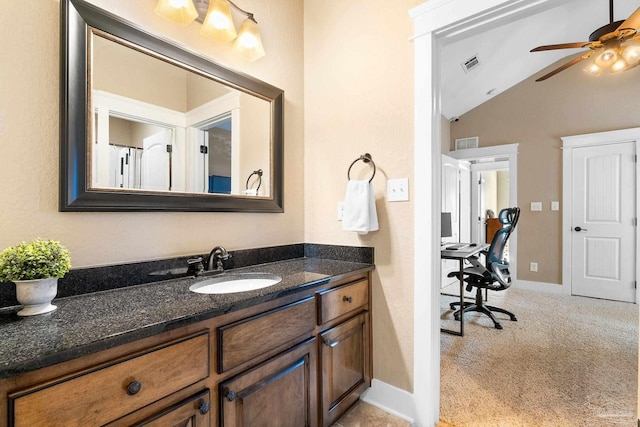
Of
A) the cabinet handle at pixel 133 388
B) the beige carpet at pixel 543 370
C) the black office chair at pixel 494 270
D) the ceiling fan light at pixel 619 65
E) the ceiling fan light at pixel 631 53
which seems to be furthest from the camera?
the black office chair at pixel 494 270

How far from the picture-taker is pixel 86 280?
3.66ft

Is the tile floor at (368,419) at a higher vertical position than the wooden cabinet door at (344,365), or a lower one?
lower

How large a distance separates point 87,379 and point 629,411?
2562 millimetres

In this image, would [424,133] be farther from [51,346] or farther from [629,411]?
[629,411]

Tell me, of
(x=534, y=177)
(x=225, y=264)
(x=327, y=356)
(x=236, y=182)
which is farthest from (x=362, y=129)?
(x=534, y=177)

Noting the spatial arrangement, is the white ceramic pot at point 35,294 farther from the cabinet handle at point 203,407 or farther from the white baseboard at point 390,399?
the white baseboard at point 390,399

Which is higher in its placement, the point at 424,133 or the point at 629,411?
the point at 424,133

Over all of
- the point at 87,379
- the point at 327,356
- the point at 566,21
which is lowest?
the point at 327,356

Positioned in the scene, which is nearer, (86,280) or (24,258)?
(24,258)

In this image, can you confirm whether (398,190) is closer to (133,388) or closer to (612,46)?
(133,388)

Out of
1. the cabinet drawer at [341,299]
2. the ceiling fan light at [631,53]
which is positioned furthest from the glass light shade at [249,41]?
the ceiling fan light at [631,53]

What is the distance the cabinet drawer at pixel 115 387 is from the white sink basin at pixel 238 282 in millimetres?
461

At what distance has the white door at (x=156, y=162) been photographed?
1.32 metres

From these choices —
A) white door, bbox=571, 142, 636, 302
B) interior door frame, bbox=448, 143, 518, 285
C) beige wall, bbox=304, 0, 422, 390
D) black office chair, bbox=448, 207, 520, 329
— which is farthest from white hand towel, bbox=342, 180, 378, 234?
white door, bbox=571, 142, 636, 302
